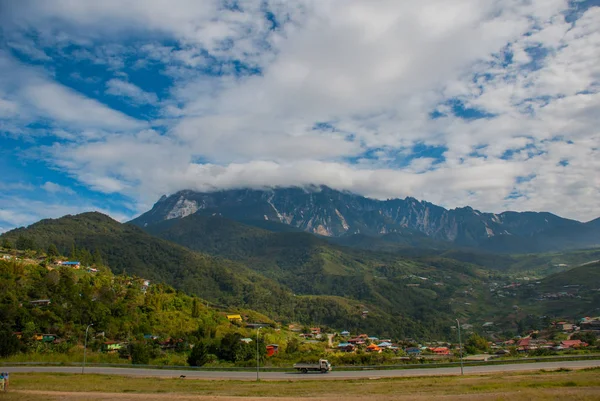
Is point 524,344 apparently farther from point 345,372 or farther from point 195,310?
point 195,310

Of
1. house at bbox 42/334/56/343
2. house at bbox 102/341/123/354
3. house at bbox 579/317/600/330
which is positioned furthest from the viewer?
house at bbox 579/317/600/330

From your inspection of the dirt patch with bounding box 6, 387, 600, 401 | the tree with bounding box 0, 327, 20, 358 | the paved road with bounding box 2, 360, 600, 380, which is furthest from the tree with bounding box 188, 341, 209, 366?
the dirt patch with bounding box 6, 387, 600, 401

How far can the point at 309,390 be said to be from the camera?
115 feet

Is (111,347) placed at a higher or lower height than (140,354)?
higher

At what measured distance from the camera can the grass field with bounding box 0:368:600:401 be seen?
28500mm

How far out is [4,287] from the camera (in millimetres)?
84562

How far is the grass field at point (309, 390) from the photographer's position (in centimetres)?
2850

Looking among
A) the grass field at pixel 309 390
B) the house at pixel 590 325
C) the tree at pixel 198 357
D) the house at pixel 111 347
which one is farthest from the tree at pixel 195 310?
the house at pixel 590 325

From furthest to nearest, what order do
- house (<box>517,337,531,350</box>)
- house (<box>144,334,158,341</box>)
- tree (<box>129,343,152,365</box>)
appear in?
house (<box>517,337,531,350</box>) → house (<box>144,334,158,341</box>) → tree (<box>129,343,152,365</box>)

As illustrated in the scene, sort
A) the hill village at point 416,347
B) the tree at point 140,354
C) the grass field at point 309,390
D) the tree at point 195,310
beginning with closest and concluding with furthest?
the grass field at point 309,390, the tree at point 140,354, the hill village at point 416,347, the tree at point 195,310

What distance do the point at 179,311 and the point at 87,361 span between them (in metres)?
37.0

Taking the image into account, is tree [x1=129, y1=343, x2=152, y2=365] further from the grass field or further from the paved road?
the grass field

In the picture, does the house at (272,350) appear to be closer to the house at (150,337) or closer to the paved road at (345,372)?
the house at (150,337)

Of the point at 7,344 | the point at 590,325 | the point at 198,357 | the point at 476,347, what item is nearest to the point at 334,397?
the point at 198,357
